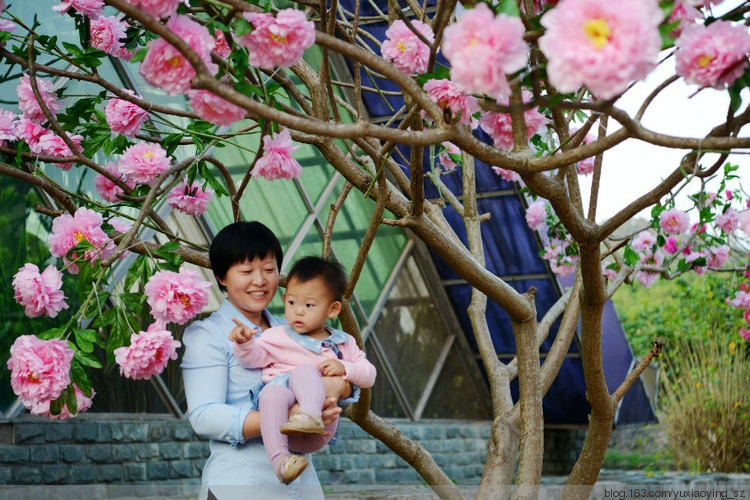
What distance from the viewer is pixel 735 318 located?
989 centimetres

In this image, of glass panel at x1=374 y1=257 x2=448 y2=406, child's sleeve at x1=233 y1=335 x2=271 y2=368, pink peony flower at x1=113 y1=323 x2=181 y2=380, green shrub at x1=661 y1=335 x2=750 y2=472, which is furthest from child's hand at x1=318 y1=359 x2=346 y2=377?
green shrub at x1=661 y1=335 x2=750 y2=472

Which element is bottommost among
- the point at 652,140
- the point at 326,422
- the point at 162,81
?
the point at 326,422

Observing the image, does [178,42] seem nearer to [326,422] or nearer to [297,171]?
[297,171]

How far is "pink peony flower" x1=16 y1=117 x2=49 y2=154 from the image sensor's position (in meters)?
3.15

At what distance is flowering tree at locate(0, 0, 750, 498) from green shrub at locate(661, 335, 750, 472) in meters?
5.53

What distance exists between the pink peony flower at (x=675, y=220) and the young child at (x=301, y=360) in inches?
125

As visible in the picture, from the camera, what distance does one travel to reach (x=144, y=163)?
294cm

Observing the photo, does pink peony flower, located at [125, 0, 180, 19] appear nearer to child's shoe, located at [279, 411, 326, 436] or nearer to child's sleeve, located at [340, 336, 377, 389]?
child's shoe, located at [279, 411, 326, 436]

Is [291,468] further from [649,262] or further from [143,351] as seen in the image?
[649,262]

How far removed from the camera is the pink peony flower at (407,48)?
2666 mm

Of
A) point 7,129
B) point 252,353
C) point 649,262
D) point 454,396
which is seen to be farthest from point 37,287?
point 454,396

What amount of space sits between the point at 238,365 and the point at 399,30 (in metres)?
1.18

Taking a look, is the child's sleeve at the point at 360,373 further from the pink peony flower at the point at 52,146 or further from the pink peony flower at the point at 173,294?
the pink peony flower at the point at 52,146

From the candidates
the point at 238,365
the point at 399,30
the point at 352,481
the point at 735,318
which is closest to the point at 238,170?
the point at 352,481
